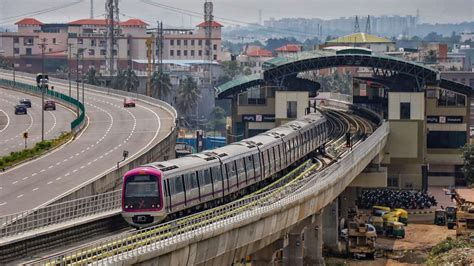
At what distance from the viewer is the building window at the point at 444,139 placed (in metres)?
128

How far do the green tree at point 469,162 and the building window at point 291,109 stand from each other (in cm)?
1939

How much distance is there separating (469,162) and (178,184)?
72843 millimetres

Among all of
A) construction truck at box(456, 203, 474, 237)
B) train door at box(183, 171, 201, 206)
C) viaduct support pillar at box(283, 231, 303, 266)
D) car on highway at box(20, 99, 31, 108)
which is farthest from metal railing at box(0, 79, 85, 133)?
train door at box(183, 171, 201, 206)

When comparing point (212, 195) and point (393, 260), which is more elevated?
point (212, 195)

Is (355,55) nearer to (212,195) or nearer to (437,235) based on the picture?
(437,235)

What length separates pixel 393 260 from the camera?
8694 centimetres

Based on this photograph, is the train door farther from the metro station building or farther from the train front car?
the metro station building

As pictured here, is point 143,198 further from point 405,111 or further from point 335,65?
point 335,65

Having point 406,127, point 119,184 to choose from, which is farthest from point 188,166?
point 406,127

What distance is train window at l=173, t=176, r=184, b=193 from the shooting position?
53.4 m

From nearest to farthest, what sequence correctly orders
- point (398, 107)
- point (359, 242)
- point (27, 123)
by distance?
point (359, 242) < point (27, 123) < point (398, 107)

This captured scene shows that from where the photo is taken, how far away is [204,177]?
5762 centimetres

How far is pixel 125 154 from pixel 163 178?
29.3m

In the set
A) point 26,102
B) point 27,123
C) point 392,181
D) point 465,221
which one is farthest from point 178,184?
point 26,102
